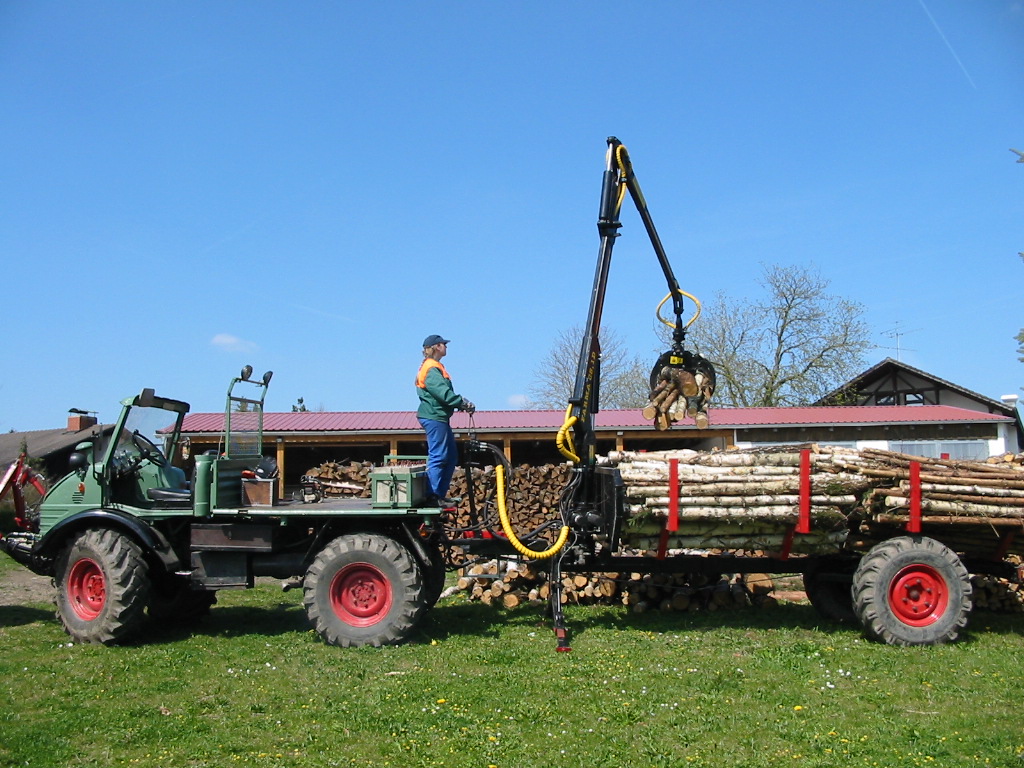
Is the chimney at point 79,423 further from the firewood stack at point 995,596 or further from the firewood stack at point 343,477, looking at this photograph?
the firewood stack at point 995,596

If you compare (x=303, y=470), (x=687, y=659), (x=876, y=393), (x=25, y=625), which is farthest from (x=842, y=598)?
(x=876, y=393)

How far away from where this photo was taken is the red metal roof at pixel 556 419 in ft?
67.1

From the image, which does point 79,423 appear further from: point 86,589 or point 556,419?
point 86,589

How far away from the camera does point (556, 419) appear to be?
21125 millimetres

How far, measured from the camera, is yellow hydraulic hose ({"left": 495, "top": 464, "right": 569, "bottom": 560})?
8.00 m

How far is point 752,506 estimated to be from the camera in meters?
7.86

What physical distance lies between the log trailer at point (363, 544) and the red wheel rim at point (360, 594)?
1 centimetres

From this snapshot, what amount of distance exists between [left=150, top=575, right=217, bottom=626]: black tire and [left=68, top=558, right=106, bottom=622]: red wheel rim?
50cm

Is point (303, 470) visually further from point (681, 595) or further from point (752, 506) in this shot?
point (752, 506)

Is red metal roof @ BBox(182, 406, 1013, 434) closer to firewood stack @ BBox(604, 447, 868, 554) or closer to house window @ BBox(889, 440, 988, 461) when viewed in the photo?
house window @ BBox(889, 440, 988, 461)

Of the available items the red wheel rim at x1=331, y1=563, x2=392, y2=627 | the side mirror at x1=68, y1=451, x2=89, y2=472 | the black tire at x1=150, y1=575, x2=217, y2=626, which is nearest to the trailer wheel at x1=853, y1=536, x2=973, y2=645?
the red wheel rim at x1=331, y1=563, x2=392, y2=627

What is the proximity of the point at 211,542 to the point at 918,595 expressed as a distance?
21.8ft

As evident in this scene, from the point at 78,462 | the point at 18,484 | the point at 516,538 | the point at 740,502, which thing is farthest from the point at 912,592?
the point at 18,484

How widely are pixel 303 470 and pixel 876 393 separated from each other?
75.5 ft
